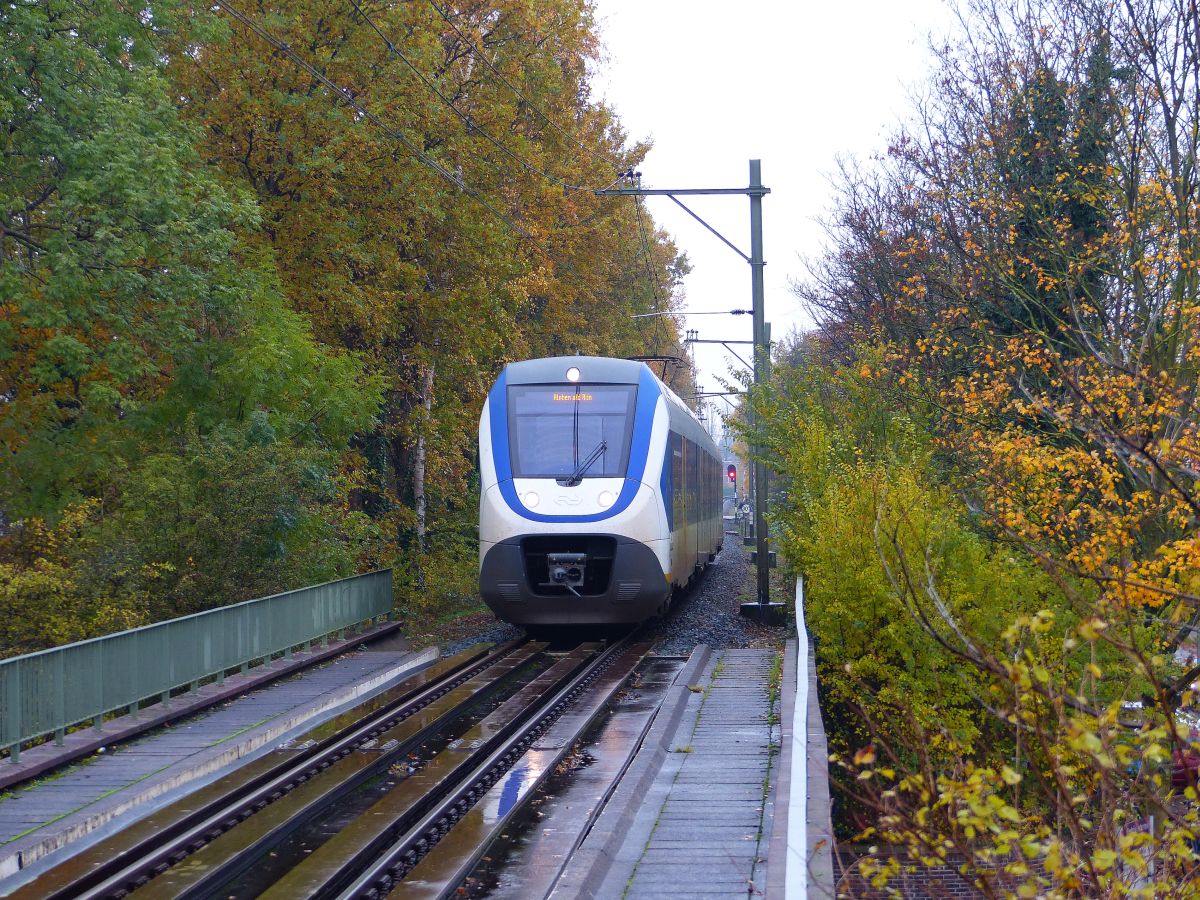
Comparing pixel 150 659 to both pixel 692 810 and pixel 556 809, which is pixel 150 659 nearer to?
pixel 556 809

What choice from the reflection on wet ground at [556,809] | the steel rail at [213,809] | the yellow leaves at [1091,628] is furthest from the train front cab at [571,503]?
the yellow leaves at [1091,628]

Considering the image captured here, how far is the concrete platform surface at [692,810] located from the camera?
758cm

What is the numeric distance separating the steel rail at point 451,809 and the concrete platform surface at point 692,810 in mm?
1126

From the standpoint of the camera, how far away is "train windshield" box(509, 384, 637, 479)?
1761cm

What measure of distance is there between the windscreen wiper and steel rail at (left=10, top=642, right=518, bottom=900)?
3.67m

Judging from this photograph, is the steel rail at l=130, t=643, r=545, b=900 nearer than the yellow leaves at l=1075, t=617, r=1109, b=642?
No

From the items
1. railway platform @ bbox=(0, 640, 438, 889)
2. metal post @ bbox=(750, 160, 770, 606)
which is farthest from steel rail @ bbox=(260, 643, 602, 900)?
metal post @ bbox=(750, 160, 770, 606)

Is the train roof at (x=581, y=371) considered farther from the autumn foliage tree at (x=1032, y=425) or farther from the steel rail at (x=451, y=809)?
the steel rail at (x=451, y=809)

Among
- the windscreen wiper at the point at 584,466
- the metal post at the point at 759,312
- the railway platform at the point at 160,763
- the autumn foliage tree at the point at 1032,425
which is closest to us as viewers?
the autumn foliage tree at the point at 1032,425

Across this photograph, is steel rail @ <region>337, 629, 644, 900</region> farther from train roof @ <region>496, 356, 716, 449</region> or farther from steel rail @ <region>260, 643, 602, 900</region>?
train roof @ <region>496, 356, 716, 449</region>

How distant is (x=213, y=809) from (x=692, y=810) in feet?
11.2

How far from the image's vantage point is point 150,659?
1280 centimetres

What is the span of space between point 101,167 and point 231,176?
677 centimetres

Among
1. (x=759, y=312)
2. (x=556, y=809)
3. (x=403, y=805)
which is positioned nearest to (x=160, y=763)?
(x=403, y=805)
